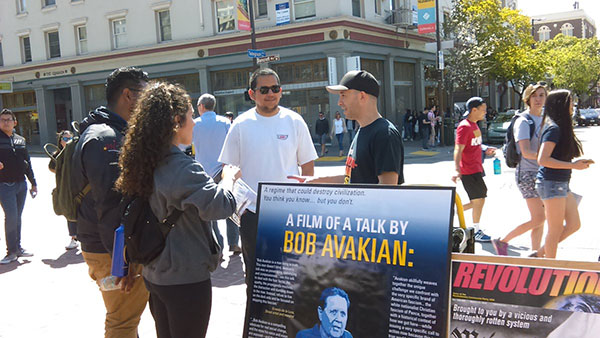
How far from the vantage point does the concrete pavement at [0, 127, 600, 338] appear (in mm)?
4746

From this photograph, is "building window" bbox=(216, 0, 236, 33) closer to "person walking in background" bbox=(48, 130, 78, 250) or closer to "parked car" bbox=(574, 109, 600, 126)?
"person walking in background" bbox=(48, 130, 78, 250)

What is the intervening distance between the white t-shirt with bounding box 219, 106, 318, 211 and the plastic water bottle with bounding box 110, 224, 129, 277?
1.51 meters

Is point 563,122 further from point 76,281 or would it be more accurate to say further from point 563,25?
point 563,25

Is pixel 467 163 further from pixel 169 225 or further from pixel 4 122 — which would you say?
pixel 4 122

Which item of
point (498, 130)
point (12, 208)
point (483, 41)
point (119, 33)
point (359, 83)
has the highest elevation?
point (119, 33)

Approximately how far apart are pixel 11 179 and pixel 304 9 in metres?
20.0

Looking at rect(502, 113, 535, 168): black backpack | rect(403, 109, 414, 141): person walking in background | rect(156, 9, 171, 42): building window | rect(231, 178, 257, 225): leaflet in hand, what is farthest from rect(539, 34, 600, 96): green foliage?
rect(231, 178, 257, 225): leaflet in hand

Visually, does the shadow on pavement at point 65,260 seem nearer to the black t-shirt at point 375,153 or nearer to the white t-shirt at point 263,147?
the white t-shirt at point 263,147

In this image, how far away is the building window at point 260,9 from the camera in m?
26.0

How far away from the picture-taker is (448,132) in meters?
24.4

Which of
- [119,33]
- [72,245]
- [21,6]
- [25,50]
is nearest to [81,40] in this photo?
[119,33]

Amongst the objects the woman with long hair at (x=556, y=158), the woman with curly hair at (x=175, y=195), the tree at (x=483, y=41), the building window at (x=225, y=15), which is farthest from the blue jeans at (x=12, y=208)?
the tree at (x=483, y=41)

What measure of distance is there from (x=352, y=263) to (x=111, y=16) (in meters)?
31.6

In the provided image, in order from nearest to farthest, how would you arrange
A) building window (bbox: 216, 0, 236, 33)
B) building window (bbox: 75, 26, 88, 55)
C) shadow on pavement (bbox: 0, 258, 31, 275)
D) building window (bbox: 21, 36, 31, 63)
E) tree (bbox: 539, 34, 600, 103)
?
1. shadow on pavement (bbox: 0, 258, 31, 275)
2. building window (bbox: 216, 0, 236, 33)
3. building window (bbox: 75, 26, 88, 55)
4. building window (bbox: 21, 36, 31, 63)
5. tree (bbox: 539, 34, 600, 103)
